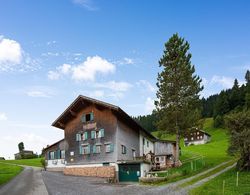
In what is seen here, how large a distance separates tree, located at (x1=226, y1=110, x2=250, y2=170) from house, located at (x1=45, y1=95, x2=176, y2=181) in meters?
14.0

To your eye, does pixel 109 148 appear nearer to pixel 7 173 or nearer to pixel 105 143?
pixel 105 143

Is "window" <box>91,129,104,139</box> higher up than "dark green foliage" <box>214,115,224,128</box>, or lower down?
lower down

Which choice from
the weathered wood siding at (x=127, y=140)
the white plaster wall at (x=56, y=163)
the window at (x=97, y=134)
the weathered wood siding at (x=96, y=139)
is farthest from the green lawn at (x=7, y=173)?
the weathered wood siding at (x=127, y=140)

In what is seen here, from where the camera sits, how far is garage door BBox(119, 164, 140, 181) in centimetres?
4538

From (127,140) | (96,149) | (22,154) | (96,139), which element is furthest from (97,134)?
(22,154)

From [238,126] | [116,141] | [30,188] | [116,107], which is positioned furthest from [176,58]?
[30,188]

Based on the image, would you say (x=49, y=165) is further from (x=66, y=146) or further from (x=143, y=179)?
(x=143, y=179)

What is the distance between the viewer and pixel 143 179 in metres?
39.0

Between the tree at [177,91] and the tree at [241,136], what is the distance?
41.4ft

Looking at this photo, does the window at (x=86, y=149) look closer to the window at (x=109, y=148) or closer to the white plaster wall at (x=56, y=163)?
the window at (x=109, y=148)

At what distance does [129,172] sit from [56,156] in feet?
77.0

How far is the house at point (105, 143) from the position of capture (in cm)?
4791

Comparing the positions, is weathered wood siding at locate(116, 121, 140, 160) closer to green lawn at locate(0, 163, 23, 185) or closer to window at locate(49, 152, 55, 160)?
green lawn at locate(0, 163, 23, 185)

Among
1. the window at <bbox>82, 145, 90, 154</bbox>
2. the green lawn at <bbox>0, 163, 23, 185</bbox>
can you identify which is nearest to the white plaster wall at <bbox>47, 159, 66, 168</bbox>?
the green lawn at <bbox>0, 163, 23, 185</bbox>
